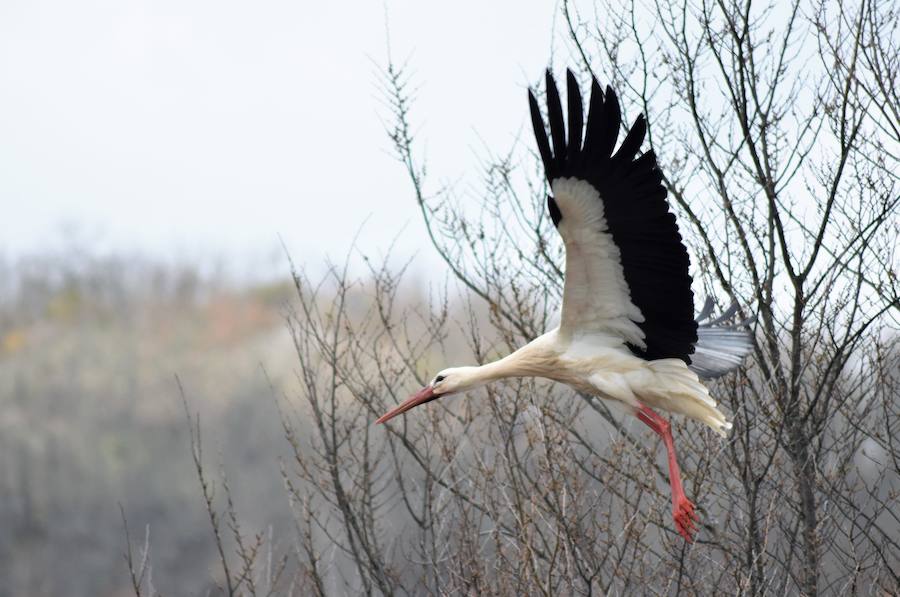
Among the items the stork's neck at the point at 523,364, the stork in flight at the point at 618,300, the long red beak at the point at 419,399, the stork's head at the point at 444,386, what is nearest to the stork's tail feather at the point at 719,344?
the stork in flight at the point at 618,300

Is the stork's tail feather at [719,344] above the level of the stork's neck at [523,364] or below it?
below

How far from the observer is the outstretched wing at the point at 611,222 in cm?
540

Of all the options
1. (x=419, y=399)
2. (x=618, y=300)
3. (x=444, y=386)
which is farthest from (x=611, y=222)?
(x=419, y=399)

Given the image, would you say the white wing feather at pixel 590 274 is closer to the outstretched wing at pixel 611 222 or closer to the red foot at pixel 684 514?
the outstretched wing at pixel 611 222

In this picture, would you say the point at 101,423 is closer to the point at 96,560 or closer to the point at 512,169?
the point at 96,560

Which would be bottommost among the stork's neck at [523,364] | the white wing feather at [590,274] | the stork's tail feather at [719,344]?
the stork's tail feather at [719,344]

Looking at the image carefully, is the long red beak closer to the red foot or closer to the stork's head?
the stork's head

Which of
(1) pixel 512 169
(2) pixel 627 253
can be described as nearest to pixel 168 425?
(1) pixel 512 169

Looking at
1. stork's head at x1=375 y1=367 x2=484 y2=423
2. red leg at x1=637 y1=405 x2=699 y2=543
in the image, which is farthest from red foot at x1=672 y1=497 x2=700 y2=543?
stork's head at x1=375 y1=367 x2=484 y2=423

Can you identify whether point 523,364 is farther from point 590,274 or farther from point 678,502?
point 678,502

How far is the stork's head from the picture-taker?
6742 millimetres

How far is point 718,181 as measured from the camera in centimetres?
752

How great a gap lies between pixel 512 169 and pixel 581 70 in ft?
Result: 2.83

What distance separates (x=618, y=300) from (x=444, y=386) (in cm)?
135
